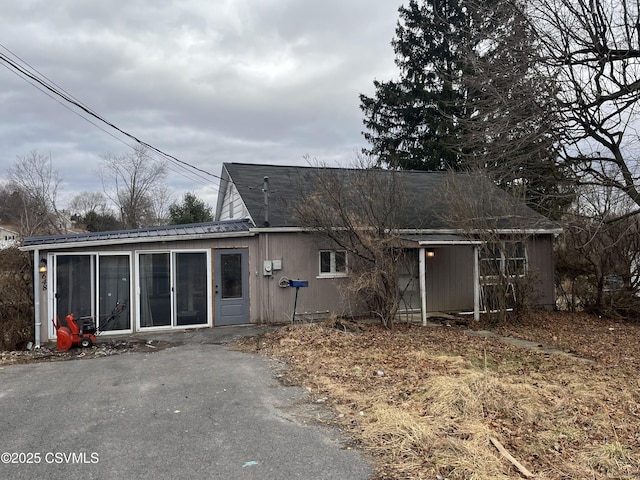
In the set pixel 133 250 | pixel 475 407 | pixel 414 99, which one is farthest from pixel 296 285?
pixel 414 99

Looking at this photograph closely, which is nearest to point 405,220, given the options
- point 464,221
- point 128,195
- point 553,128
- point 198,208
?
point 464,221

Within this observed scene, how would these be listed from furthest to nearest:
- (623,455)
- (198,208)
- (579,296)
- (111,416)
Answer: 1. (198,208)
2. (579,296)
3. (111,416)
4. (623,455)

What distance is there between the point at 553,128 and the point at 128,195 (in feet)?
120

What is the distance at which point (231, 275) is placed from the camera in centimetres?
1166

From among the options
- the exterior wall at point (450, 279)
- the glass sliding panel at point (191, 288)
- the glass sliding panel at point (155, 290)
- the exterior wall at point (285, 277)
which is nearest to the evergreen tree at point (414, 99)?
the exterior wall at point (450, 279)

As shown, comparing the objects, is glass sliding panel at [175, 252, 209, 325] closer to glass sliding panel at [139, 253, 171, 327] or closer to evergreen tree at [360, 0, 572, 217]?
glass sliding panel at [139, 253, 171, 327]

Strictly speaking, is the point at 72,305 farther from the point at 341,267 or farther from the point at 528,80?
the point at 528,80

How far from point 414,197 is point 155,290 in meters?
8.25

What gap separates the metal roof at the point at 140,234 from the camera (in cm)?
1001

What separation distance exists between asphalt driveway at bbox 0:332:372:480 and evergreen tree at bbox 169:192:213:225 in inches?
905

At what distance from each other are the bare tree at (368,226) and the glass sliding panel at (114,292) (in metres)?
4.49

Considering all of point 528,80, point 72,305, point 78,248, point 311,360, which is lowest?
point 311,360

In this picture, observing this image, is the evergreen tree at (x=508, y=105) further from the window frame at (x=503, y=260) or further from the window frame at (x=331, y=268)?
the window frame at (x=331, y=268)

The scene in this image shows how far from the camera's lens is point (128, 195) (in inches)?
1559
